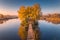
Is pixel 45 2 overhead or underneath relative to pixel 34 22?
overhead

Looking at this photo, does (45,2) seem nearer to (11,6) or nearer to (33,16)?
(33,16)

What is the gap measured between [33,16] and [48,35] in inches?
12.9

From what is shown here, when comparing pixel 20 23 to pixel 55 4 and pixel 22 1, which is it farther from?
pixel 55 4

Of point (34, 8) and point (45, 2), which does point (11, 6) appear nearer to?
point (34, 8)

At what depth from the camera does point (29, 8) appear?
1940mm

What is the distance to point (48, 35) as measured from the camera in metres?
1.93

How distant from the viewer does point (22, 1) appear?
1.96 metres

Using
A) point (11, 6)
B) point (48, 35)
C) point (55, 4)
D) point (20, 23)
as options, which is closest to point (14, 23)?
point (20, 23)

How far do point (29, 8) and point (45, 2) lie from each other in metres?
0.24

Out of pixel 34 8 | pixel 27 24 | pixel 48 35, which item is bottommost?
pixel 48 35

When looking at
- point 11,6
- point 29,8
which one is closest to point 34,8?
point 29,8

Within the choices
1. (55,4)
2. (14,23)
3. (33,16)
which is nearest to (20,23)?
(14,23)

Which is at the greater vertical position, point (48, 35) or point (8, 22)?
point (8, 22)

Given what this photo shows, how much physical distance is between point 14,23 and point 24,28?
151 millimetres
